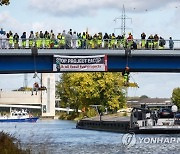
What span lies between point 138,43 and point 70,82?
243 ft

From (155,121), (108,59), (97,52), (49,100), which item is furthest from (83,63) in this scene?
(49,100)

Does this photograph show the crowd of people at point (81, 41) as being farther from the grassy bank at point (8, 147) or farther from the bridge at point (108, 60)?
the grassy bank at point (8, 147)

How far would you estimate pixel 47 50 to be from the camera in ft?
172

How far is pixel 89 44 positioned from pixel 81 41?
0.92 meters

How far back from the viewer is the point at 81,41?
54062 mm

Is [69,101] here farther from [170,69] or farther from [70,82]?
[170,69]

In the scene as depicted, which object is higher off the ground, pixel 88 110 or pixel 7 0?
pixel 7 0

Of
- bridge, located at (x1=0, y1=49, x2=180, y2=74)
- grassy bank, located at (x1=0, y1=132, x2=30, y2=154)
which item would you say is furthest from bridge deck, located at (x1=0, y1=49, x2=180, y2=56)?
grassy bank, located at (x1=0, y1=132, x2=30, y2=154)

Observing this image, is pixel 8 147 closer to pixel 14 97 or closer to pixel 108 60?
pixel 108 60

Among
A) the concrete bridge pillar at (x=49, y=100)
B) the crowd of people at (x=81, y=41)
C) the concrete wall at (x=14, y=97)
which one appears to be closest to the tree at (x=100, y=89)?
the crowd of people at (x=81, y=41)

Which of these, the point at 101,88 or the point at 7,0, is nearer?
the point at 7,0

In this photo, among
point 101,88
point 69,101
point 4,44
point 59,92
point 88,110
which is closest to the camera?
point 4,44

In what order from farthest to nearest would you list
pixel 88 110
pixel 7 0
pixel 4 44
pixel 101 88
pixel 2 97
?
pixel 2 97, pixel 88 110, pixel 101 88, pixel 4 44, pixel 7 0

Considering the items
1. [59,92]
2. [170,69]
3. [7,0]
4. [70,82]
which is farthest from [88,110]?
[7,0]
